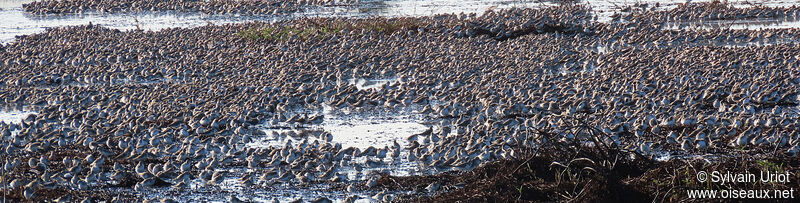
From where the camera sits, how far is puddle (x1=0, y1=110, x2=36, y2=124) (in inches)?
448

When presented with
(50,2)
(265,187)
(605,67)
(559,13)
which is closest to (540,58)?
(605,67)

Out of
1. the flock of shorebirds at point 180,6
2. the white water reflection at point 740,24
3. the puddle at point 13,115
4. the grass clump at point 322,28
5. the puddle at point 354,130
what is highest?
the flock of shorebirds at point 180,6

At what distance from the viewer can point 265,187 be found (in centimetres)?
779

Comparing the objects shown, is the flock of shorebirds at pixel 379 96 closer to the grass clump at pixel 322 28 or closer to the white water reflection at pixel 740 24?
the grass clump at pixel 322 28

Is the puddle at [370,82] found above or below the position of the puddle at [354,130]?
above

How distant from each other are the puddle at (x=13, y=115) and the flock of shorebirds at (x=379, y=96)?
0.70 feet

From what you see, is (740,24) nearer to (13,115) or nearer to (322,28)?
(322,28)

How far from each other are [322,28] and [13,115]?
6658 millimetres

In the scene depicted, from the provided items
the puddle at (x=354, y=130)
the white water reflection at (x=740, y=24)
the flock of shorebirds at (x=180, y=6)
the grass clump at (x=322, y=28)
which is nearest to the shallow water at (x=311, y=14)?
the flock of shorebirds at (x=180, y=6)

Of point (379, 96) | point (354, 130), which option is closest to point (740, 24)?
point (379, 96)

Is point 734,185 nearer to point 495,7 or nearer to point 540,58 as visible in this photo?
point 540,58

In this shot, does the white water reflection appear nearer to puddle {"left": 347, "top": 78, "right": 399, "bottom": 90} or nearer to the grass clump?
the grass clump

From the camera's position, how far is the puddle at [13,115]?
37.4 feet

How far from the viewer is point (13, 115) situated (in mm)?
11719
